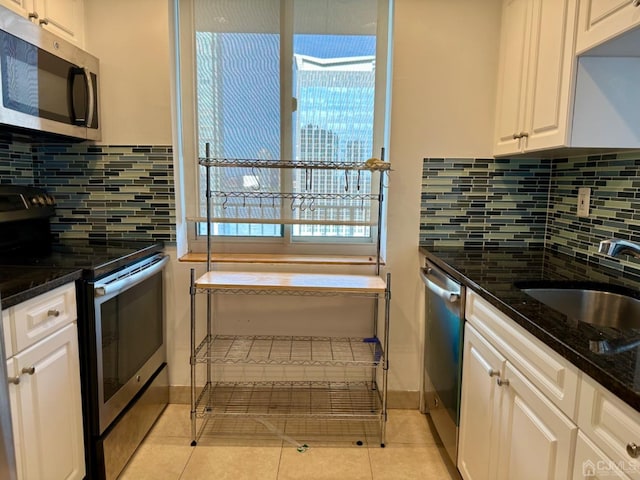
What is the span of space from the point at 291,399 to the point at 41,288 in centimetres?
143

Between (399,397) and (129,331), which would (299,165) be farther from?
(399,397)

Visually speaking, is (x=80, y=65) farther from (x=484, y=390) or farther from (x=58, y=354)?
(x=484, y=390)

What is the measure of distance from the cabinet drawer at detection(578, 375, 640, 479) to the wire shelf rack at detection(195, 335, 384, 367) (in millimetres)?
1271

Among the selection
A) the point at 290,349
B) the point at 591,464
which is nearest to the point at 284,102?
the point at 290,349

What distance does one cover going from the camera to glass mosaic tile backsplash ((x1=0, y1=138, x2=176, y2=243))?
6.78ft

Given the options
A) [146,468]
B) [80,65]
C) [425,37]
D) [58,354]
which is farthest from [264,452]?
[425,37]

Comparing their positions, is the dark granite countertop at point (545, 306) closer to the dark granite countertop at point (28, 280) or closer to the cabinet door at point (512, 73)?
the cabinet door at point (512, 73)

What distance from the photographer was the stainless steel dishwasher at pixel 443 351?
161 centimetres

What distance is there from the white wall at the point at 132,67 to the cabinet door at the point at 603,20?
1773 millimetres

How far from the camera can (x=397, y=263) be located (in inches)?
85.0

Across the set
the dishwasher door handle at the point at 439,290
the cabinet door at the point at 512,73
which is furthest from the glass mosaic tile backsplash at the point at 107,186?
the cabinet door at the point at 512,73

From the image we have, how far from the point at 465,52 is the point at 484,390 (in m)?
Result: 1.59

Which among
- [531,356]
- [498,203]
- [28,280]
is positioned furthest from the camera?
[498,203]

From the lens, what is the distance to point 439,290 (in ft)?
5.75
